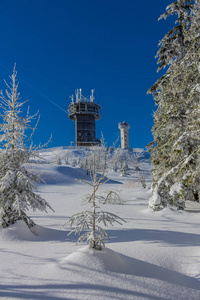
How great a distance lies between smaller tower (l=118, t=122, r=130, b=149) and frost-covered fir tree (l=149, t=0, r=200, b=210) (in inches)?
3393

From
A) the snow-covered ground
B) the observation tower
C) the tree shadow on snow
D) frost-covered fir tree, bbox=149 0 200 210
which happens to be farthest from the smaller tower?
the snow-covered ground

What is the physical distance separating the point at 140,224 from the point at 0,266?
6.77m

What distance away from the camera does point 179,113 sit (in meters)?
10.6

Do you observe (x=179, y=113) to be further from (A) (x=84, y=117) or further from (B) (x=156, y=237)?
(A) (x=84, y=117)

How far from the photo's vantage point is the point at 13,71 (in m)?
7.96

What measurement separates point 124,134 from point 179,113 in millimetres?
91167

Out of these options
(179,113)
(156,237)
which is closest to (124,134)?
(179,113)

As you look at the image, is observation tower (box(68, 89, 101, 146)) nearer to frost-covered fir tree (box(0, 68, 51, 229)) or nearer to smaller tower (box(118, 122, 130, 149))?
smaller tower (box(118, 122, 130, 149))

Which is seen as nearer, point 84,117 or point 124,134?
point 84,117

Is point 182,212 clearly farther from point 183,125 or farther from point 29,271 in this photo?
point 29,271

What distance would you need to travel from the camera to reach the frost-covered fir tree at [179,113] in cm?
816

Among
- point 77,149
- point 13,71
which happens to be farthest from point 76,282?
point 77,149

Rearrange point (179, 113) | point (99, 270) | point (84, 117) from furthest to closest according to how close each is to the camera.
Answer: point (84, 117) < point (179, 113) < point (99, 270)

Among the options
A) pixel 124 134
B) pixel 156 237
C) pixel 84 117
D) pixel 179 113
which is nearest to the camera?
pixel 156 237
